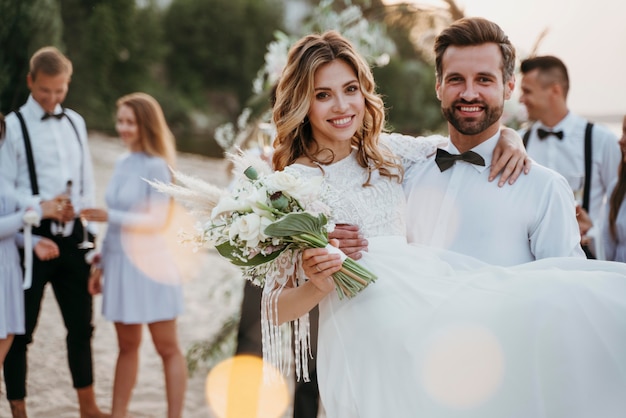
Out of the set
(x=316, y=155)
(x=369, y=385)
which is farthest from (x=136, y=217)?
(x=369, y=385)

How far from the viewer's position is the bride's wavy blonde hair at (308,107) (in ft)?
8.40

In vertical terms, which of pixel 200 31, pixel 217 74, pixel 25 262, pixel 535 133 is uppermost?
pixel 200 31

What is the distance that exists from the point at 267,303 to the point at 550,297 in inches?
37.5

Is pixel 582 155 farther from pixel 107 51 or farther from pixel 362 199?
pixel 107 51

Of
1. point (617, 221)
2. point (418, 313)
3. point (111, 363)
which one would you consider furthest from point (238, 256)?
point (111, 363)

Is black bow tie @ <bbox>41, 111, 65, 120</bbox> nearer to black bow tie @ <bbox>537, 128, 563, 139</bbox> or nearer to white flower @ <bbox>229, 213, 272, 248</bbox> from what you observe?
white flower @ <bbox>229, 213, 272, 248</bbox>

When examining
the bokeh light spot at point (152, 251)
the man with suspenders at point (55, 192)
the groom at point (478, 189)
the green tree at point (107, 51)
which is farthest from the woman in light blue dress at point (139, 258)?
the green tree at point (107, 51)

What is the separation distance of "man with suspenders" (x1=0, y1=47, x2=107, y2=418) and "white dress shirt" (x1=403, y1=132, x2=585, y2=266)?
2396 millimetres

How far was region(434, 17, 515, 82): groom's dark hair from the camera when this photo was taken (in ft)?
8.23

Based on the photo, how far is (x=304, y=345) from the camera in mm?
2436

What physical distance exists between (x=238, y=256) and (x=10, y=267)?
7.59 ft

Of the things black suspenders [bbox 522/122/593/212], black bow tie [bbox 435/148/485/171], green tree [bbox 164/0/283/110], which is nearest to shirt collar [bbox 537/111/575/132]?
black suspenders [bbox 522/122/593/212]

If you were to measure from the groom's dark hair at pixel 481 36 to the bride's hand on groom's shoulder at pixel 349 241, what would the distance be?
0.85 metres

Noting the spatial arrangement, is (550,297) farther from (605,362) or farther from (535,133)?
(535,133)
